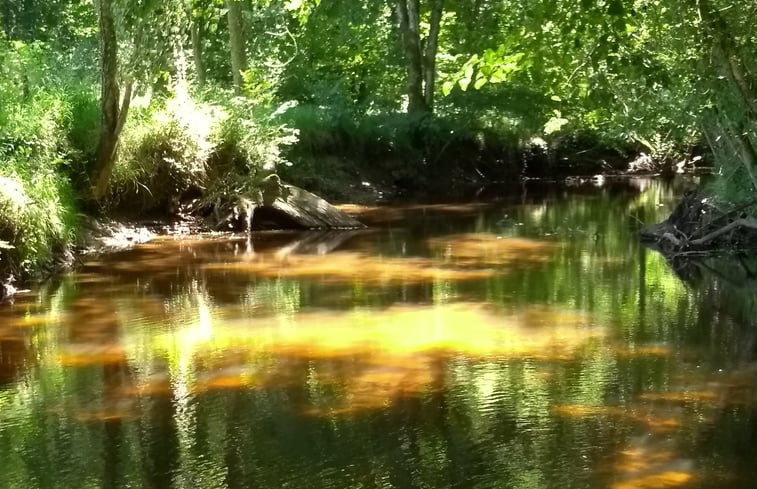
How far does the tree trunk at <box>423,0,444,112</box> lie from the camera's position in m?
25.4

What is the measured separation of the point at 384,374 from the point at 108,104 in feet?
25.7

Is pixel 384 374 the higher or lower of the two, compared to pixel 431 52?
lower

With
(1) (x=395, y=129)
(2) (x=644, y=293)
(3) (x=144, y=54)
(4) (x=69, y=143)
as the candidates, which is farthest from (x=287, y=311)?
(1) (x=395, y=129)

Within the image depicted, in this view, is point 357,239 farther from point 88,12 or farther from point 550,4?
point 88,12

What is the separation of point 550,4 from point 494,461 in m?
3.16

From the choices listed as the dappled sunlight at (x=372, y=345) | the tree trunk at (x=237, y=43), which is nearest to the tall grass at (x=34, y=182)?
the dappled sunlight at (x=372, y=345)

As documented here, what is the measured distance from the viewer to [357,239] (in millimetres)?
14602

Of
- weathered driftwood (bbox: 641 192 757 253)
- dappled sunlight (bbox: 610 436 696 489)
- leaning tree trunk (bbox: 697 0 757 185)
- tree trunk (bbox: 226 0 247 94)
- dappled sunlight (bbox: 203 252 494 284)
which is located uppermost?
tree trunk (bbox: 226 0 247 94)

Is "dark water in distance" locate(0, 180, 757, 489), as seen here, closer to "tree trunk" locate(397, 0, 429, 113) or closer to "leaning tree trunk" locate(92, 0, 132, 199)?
"leaning tree trunk" locate(92, 0, 132, 199)

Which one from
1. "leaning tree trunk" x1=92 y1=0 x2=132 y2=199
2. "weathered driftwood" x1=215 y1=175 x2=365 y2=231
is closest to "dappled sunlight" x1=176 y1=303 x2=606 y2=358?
"leaning tree trunk" x1=92 y1=0 x2=132 y2=199

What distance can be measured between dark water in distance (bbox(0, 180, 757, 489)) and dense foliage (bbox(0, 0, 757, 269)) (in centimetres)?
193

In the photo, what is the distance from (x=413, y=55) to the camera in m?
25.4

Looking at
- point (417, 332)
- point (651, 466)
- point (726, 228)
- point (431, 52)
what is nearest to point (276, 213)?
point (726, 228)

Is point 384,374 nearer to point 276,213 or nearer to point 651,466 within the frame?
point 651,466
